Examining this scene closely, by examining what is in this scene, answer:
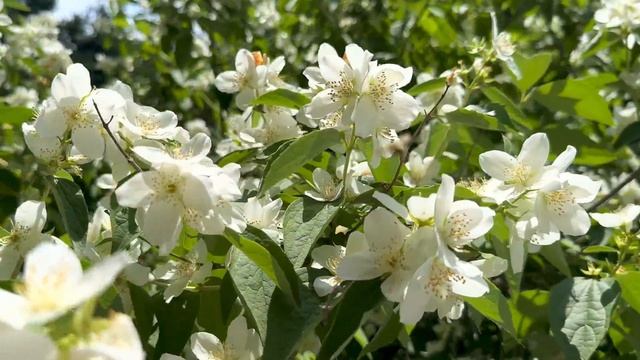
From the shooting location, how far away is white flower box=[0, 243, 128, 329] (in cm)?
71

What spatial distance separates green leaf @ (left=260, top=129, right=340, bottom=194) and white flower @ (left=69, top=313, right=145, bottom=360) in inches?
23.2

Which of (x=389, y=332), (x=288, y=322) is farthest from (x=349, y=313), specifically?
→ (x=389, y=332)

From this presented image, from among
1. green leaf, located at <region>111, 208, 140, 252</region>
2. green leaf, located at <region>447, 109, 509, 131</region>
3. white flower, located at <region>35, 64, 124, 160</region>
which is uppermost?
white flower, located at <region>35, 64, 124, 160</region>

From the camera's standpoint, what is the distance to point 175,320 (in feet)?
4.49

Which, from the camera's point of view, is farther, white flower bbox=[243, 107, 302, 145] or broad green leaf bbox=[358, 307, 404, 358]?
white flower bbox=[243, 107, 302, 145]

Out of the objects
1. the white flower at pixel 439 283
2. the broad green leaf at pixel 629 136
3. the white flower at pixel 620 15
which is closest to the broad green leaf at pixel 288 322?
the white flower at pixel 439 283

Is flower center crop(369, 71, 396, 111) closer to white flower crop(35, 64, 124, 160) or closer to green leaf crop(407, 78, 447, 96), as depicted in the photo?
green leaf crop(407, 78, 447, 96)

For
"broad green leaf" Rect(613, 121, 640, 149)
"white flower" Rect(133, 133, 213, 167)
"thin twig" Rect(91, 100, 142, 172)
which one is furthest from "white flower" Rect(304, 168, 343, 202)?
"broad green leaf" Rect(613, 121, 640, 149)

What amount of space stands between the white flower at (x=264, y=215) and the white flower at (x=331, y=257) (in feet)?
0.39

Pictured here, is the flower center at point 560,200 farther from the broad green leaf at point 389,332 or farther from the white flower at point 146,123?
the white flower at point 146,123

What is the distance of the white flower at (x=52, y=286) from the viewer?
2.34ft

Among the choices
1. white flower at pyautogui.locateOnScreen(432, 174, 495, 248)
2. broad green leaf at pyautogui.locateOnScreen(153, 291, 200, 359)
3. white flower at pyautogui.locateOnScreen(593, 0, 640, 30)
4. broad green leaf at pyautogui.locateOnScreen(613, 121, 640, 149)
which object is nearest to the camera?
white flower at pyautogui.locateOnScreen(432, 174, 495, 248)

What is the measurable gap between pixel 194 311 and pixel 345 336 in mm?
334

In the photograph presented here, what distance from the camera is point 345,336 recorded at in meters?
1.19
